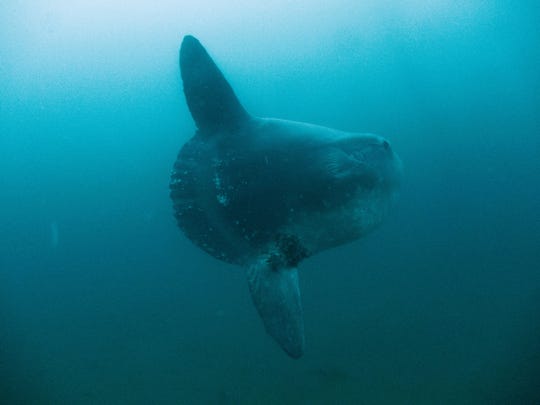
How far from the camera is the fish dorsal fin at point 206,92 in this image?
9.48ft

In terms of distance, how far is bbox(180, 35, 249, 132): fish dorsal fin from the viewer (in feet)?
9.48

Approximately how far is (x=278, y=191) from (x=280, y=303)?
89 centimetres

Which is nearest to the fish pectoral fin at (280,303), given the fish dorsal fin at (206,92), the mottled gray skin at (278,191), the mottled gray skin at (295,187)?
the mottled gray skin at (278,191)

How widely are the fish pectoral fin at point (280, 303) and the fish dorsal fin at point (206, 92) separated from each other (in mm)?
1441

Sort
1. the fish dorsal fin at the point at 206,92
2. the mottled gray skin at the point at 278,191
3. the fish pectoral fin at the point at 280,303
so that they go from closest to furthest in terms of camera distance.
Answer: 1. the fish pectoral fin at the point at 280,303
2. the mottled gray skin at the point at 278,191
3. the fish dorsal fin at the point at 206,92

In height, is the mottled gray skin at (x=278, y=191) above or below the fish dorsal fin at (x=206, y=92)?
below

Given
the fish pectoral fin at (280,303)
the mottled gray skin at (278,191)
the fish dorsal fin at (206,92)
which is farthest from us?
the fish dorsal fin at (206,92)

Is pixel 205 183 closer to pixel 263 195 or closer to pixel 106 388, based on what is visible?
pixel 263 195

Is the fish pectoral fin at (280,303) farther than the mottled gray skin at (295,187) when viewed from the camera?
No

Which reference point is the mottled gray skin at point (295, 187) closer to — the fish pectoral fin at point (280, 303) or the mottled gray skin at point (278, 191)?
the mottled gray skin at point (278, 191)

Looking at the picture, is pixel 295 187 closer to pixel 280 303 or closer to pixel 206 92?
pixel 280 303

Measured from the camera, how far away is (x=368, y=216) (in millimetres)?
2617

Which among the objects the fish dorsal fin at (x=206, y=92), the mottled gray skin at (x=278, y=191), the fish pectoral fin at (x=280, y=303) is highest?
the fish dorsal fin at (x=206, y=92)

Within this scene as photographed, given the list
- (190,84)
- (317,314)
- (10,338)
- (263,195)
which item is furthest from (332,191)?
(10,338)
